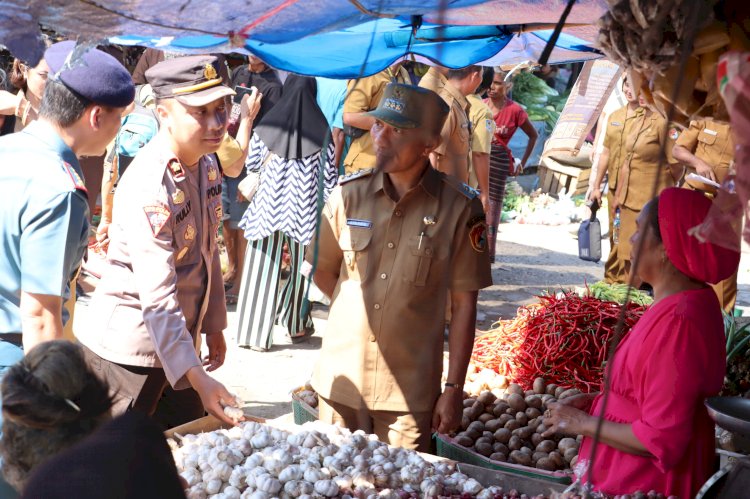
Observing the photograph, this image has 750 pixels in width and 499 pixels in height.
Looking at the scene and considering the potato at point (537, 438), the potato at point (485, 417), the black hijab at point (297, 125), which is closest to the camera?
the potato at point (537, 438)

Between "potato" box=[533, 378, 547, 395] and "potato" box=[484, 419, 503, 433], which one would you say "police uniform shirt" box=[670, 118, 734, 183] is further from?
"potato" box=[484, 419, 503, 433]

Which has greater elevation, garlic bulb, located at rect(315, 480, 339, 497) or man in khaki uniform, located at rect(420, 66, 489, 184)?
man in khaki uniform, located at rect(420, 66, 489, 184)

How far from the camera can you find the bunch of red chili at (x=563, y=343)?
4.58 metres

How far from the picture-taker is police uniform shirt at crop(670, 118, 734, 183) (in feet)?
22.2

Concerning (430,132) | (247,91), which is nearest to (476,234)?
(430,132)

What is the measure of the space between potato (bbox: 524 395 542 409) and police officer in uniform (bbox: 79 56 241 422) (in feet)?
5.98

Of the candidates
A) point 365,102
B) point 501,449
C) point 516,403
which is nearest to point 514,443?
point 501,449

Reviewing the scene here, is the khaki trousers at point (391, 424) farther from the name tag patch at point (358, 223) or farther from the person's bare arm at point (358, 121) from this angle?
the person's bare arm at point (358, 121)

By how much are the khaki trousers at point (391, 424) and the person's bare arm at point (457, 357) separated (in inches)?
3.2

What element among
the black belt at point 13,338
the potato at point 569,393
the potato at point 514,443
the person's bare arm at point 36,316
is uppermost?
the person's bare arm at point 36,316

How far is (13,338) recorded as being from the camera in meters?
2.69

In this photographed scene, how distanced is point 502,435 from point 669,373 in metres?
1.49

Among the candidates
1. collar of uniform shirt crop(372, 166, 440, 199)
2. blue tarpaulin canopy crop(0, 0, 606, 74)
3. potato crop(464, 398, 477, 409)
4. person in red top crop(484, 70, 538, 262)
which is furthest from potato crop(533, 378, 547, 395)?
person in red top crop(484, 70, 538, 262)

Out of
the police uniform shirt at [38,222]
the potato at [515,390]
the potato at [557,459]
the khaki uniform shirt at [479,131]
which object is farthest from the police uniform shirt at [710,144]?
the police uniform shirt at [38,222]
